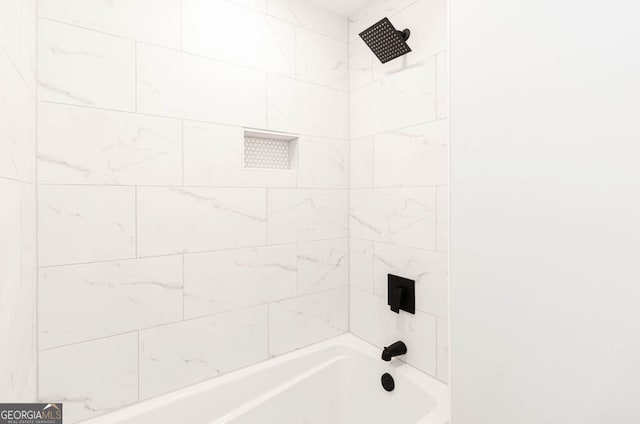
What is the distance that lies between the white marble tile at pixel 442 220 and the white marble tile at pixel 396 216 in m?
0.02

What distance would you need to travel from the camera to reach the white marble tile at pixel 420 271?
1361mm

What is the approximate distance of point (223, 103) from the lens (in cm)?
140

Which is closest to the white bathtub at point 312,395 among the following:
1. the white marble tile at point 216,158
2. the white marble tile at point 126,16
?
the white marble tile at point 216,158

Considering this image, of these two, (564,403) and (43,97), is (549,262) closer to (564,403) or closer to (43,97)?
(564,403)

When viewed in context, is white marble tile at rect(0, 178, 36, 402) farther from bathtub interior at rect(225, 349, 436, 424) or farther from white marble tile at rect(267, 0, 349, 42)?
white marble tile at rect(267, 0, 349, 42)

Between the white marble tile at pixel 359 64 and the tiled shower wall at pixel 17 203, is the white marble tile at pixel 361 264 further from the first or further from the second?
the tiled shower wall at pixel 17 203

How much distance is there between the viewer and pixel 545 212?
0.58 metres

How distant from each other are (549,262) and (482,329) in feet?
0.66

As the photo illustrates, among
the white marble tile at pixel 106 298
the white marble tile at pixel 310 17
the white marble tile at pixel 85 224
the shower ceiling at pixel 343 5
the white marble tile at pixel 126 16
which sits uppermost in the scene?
the shower ceiling at pixel 343 5

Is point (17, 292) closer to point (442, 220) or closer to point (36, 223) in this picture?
point (36, 223)

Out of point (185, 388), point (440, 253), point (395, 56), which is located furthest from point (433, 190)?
point (185, 388)

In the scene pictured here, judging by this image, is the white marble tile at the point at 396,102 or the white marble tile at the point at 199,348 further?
the white marble tile at the point at 396,102

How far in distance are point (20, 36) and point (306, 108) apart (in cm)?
111

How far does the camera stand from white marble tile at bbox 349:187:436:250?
55.6 inches
